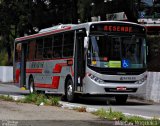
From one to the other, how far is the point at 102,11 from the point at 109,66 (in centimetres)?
1146

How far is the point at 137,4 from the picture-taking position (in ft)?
101

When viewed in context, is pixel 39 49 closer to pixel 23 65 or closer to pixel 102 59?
pixel 23 65

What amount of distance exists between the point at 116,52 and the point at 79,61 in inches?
66.3

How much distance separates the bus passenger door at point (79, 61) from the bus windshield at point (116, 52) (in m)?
0.69

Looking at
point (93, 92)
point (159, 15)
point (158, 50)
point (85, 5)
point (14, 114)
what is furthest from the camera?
point (159, 15)

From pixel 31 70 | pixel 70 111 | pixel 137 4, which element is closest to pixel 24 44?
pixel 31 70

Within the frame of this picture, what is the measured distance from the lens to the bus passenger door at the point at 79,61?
20156mm

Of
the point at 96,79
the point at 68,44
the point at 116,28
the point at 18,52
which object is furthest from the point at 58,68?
the point at 18,52

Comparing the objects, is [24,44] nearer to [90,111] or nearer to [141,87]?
[141,87]

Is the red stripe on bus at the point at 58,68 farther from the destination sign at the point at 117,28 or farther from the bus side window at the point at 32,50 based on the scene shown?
the bus side window at the point at 32,50

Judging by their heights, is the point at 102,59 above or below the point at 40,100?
above

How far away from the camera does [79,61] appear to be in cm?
2042

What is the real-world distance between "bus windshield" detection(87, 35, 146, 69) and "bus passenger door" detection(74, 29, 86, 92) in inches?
27.0

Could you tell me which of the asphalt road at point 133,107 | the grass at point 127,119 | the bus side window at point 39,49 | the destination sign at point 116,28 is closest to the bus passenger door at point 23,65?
the bus side window at point 39,49
